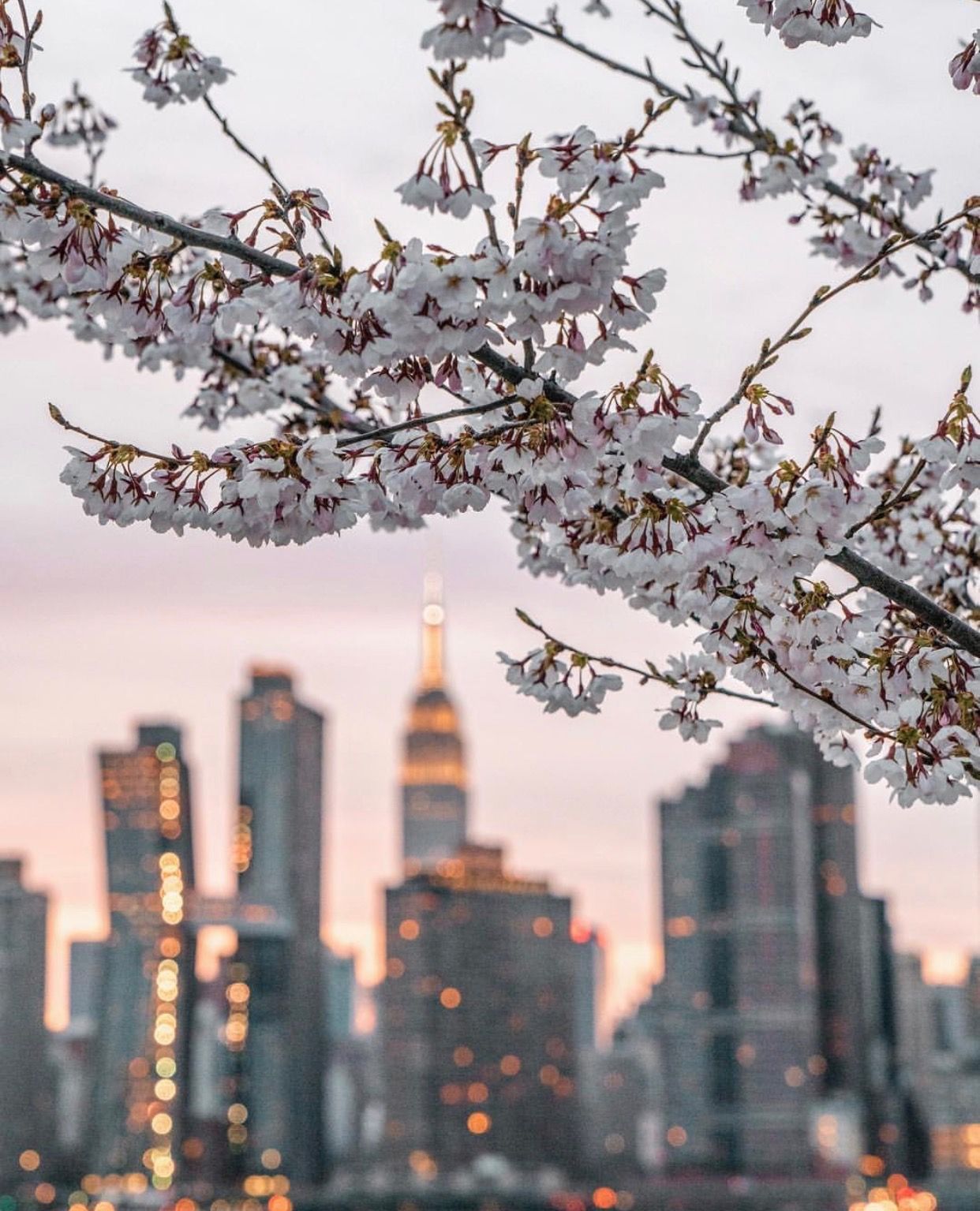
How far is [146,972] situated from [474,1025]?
115 ft

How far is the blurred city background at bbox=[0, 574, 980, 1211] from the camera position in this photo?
163 metres

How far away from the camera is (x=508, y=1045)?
177250 mm

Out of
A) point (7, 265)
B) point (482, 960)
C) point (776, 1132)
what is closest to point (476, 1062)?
point (482, 960)

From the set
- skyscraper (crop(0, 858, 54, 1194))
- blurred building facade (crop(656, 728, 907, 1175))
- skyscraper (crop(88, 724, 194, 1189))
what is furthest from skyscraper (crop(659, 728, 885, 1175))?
skyscraper (crop(0, 858, 54, 1194))

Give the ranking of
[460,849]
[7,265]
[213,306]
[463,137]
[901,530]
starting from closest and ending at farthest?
[463,137] → [213,306] → [901,530] → [7,265] → [460,849]

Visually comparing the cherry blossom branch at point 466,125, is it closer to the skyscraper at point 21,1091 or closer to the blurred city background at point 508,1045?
the blurred city background at point 508,1045

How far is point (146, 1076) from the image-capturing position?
7087 inches

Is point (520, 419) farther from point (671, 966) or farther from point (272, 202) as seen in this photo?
point (671, 966)

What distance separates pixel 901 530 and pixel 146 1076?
18102 cm

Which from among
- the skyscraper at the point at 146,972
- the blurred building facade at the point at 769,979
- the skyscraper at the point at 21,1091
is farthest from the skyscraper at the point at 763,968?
the skyscraper at the point at 21,1091

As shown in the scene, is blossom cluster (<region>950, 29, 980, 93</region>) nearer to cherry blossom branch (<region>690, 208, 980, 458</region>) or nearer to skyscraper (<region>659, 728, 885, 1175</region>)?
cherry blossom branch (<region>690, 208, 980, 458</region>)

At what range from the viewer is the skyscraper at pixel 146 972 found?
7032 inches

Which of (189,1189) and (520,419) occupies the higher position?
(520,419)

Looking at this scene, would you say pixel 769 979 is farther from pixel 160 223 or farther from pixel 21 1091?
pixel 160 223
